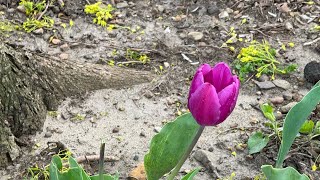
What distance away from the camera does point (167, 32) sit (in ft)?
11.9

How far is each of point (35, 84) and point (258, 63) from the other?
1151 mm

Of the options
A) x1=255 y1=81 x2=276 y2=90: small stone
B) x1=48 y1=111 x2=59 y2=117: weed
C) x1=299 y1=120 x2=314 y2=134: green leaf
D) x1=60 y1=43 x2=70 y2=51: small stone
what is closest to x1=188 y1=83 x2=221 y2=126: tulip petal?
x1=299 y1=120 x2=314 y2=134: green leaf

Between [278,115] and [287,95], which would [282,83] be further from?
[278,115]

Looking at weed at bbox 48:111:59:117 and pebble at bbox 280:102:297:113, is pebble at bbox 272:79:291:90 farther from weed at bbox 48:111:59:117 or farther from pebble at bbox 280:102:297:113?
weed at bbox 48:111:59:117

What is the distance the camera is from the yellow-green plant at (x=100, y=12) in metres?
3.71

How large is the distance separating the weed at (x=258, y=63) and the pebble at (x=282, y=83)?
0.10ft

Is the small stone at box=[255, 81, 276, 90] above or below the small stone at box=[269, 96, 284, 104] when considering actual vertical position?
above

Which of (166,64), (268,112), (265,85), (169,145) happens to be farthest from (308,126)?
(169,145)

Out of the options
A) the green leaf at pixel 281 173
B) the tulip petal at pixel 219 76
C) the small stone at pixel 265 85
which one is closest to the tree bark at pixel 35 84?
the small stone at pixel 265 85

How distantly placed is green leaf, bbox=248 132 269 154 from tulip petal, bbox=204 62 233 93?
1148mm

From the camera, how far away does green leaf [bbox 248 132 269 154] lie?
2.72 metres

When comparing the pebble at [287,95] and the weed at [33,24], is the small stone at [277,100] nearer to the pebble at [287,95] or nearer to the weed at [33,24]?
the pebble at [287,95]

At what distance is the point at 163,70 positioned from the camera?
3305mm

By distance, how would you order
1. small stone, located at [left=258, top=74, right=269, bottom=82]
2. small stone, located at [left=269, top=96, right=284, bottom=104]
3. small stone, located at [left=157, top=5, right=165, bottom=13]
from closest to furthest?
small stone, located at [left=269, top=96, right=284, bottom=104], small stone, located at [left=258, top=74, right=269, bottom=82], small stone, located at [left=157, top=5, right=165, bottom=13]
